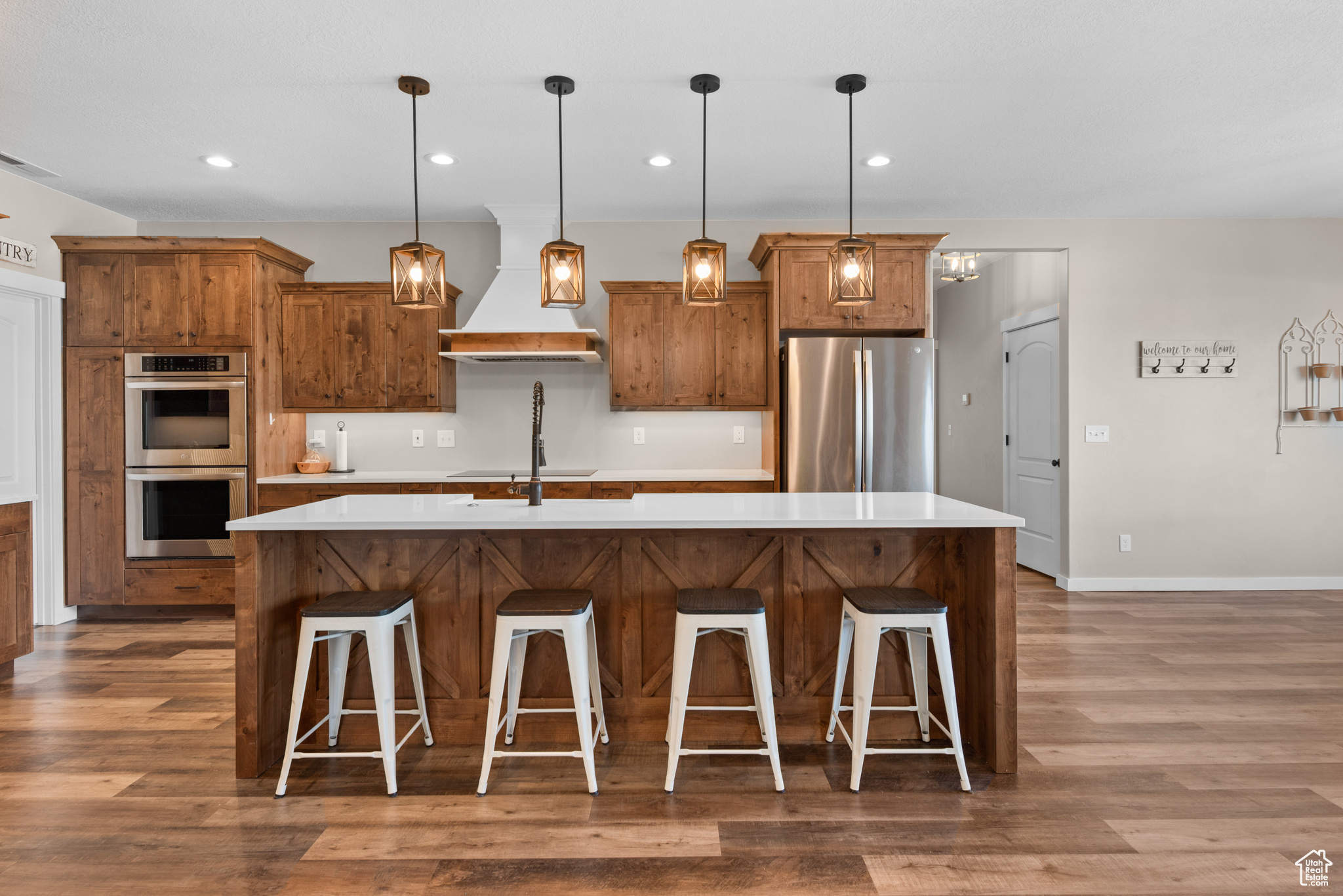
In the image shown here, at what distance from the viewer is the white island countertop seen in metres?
4.50

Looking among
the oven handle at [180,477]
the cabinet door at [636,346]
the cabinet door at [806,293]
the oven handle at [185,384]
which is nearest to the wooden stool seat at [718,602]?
the cabinet door at [806,293]

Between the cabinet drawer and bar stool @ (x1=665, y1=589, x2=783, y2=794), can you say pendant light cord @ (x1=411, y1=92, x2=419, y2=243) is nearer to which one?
bar stool @ (x1=665, y1=589, x2=783, y2=794)

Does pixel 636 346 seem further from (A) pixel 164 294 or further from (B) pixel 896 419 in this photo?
(A) pixel 164 294

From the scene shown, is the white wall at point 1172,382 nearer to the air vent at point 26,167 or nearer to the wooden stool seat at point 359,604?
the air vent at point 26,167

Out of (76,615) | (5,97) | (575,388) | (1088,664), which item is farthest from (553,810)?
(76,615)

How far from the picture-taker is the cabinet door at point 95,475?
14.5ft

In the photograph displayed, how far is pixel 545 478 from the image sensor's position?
4656mm

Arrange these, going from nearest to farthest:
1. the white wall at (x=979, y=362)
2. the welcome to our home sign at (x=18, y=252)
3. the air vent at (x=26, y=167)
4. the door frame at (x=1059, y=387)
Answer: the air vent at (x=26, y=167), the welcome to our home sign at (x=18, y=252), the door frame at (x=1059, y=387), the white wall at (x=979, y=362)

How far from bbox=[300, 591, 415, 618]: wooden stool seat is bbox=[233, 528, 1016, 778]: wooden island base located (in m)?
0.15

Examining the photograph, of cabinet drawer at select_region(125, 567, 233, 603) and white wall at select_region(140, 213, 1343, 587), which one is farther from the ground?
white wall at select_region(140, 213, 1343, 587)

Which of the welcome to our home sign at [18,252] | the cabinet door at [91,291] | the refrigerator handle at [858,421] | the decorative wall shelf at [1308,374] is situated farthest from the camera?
the decorative wall shelf at [1308,374]

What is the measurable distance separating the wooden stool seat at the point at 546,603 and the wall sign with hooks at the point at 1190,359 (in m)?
4.59

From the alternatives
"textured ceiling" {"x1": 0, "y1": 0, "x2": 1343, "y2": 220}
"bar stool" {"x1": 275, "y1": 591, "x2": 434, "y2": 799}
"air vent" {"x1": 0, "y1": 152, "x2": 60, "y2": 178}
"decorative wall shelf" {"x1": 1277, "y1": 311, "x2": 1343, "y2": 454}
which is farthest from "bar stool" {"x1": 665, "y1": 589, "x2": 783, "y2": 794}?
"decorative wall shelf" {"x1": 1277, "y1": 311, "x2": 1343, "y2": 454}

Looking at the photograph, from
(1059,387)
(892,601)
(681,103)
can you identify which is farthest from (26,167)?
(1059,387)
